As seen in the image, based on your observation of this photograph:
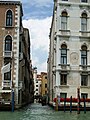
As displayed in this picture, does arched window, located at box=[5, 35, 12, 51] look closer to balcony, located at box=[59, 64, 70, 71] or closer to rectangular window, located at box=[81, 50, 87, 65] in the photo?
balcony, located at box=[59, 64, 70, 71]

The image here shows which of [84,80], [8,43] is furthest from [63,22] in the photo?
[84,80]

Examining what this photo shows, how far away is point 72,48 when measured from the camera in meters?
29.8

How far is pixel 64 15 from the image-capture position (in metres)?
30.1

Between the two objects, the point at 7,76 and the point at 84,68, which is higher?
the point at 84,68

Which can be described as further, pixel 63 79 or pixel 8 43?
pixel 63 79

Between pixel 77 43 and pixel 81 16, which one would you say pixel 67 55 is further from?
pixel 81 16

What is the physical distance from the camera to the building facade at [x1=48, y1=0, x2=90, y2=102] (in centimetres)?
2931

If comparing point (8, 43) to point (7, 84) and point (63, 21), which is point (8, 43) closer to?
point (7, 84)

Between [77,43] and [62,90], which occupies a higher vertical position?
[77,43]

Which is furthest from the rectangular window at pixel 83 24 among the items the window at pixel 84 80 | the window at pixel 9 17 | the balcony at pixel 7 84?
the balcony at pixel 7 84

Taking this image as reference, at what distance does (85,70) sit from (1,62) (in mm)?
8036

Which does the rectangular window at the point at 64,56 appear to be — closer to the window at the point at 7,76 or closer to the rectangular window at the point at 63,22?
the rectangular window at the point at 63,22

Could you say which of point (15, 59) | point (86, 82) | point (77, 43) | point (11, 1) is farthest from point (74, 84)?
point (11, 1)

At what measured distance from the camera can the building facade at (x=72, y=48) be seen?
29312 mm
